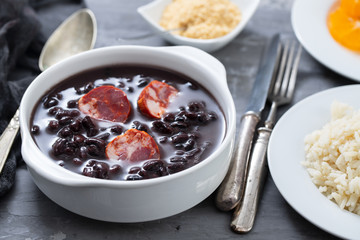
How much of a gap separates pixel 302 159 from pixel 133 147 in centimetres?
62

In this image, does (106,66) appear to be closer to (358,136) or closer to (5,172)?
(5,172)

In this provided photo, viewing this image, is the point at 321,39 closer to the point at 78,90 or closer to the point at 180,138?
the point at 180,138

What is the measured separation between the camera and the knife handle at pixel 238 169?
1.56 meters

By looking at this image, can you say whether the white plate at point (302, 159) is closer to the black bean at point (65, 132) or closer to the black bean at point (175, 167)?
the black bean at point (175, 167)

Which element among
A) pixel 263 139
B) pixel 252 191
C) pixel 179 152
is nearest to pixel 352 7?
pixel 263 139

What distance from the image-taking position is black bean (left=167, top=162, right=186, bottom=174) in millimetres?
1453

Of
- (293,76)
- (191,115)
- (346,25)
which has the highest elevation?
(191,115)

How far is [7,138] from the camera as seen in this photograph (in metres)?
1.69

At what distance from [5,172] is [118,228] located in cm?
45

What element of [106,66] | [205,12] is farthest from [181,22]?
[106,66]

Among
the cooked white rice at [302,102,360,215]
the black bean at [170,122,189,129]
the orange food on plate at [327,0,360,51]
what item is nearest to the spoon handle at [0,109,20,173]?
the black bean at [170,122,189,129]

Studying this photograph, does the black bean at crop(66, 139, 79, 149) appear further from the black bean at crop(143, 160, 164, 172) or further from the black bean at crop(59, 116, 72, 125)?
the black bean at crop(143, 160, 164, 172)

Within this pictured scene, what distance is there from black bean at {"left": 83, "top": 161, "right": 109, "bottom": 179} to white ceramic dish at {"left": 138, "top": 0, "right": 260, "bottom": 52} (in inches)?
38.5

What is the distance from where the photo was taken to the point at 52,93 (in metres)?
1.70
